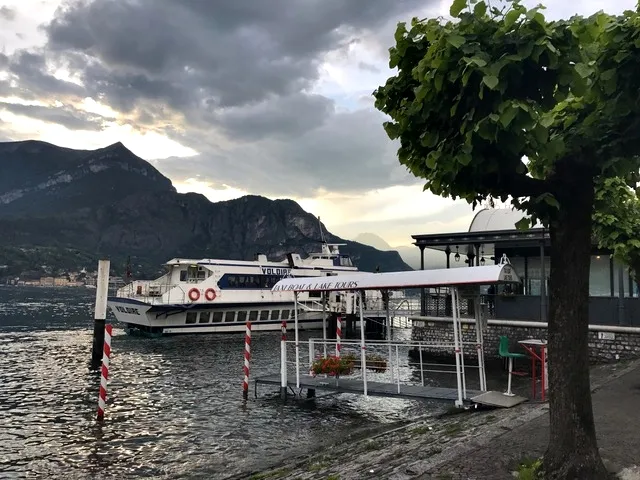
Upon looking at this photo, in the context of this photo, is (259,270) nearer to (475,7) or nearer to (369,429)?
(369,429)

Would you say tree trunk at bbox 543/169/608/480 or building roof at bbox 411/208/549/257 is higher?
building roof at bbox 411/208/549/257

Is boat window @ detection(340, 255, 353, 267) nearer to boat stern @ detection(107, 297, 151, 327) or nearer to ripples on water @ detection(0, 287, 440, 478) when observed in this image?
boat stern @ detection(107, 297, 151, 327)

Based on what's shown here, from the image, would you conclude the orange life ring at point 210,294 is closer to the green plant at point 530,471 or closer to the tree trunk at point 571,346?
the green plant at point 530,471

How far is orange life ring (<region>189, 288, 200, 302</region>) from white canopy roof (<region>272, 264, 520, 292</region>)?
25.9 meters

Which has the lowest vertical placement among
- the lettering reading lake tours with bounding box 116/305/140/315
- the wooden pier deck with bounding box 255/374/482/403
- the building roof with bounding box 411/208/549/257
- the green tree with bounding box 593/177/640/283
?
the wooden pier deck with bounding box 255/374/482/403

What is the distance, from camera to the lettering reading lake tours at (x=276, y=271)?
151 feet

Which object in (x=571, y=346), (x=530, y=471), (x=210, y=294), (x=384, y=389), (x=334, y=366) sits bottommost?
(x=384, y=389)

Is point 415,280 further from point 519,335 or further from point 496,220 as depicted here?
point 496,220

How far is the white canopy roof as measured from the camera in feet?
37.5

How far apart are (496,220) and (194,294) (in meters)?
22.5

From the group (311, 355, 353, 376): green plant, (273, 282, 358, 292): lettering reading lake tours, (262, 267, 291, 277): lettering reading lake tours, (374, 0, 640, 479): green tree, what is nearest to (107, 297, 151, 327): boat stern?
(262, 267, 291, 277): lettering reading lake tours

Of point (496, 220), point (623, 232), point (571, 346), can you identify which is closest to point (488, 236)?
point (496, 220)

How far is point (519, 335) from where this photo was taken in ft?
79.9

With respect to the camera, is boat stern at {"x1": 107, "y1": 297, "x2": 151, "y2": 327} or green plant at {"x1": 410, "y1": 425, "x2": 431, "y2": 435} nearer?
green plant at {"x1": 410, "y1": 425, "x2": 431, "y2": 435}
